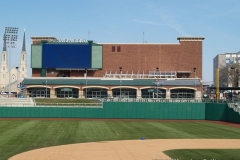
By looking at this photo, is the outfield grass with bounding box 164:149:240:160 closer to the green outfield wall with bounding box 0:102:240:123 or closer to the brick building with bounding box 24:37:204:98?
the green outfield wall with bounding box 0:102:240:123

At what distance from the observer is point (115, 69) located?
101562 mm

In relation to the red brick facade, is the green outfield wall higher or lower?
lower

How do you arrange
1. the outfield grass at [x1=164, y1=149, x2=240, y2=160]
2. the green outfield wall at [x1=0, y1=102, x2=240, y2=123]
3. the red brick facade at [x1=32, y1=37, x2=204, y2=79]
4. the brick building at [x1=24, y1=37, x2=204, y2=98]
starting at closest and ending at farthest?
1. the outfield grass at [x1=164, y1=149, x2=240, y2=160]
2. the green outfield wall at [x1=0, y1=102, x2=240, y2=123]
3. the brick building at [x1=24, y1=37, x2=204, y2=98]
4. the red brick facade at [x1=32, y1=37, x2=204, y2=79]

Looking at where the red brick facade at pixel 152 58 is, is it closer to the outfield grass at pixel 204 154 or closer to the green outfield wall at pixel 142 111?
the green outfield wall at pixel 142 111

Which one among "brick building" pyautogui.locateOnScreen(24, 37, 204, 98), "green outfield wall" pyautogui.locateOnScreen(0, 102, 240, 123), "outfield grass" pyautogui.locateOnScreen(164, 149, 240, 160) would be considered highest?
"brick building" pyautogui.locateOnScreen(24, 37, 204, 98)

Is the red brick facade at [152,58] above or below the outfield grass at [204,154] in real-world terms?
above

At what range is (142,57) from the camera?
101938mm

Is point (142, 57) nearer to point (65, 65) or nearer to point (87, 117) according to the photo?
point (65, 65)

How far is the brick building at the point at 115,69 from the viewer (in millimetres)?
91812

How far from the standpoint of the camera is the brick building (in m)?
91.8

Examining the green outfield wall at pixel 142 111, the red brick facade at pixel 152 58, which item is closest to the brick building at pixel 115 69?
the red brick facade at pixel 152 58

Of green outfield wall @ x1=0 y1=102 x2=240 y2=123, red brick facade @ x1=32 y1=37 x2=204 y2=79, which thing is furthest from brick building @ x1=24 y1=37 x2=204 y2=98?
green outfield wall @ x1=0 y1=102 x2=240 y2=123

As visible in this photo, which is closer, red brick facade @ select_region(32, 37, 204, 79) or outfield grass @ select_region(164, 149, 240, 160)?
outfield grass @ select_region(164, 149, 240, 160)

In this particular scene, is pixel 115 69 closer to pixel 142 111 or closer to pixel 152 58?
pixel 152 58
